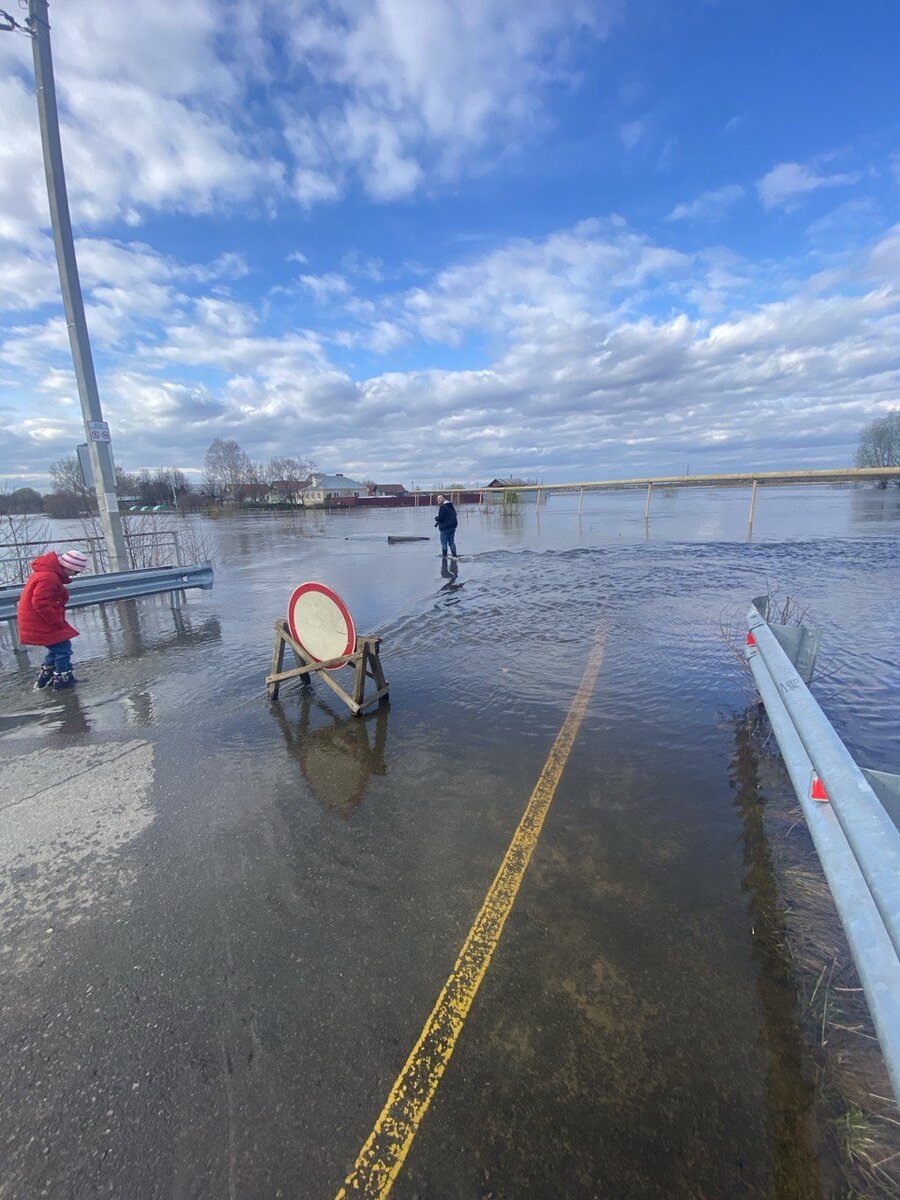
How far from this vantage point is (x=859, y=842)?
1.62 meters

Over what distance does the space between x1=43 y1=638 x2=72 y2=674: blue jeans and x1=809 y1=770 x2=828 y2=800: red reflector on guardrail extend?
752 cm

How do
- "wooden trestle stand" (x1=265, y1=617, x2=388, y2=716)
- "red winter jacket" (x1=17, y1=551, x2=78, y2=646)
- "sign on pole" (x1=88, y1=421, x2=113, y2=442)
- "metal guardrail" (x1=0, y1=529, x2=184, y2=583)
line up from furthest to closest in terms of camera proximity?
"metal guardrail" (x1=0, y1=529, x2=184, y2=583), "sign on pole" (x1=88, y1=421, x2=113, y2=442), "red winter jacket" (x1=17, y1=551, x2=78, y2=646), "wooden trestle stand" (x1=265, y1=617, x2=388, y2=716)

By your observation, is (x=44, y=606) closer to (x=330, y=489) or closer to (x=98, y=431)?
(x=98, y=431)

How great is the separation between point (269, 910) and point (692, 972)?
2.12 meters

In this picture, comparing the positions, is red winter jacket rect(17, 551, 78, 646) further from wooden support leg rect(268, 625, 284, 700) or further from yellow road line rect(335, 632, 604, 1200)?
yellow road line rect(335, 632, 604, 1200)

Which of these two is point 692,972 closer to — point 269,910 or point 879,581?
point 269,910

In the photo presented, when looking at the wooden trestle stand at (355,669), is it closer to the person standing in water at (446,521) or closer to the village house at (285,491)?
the person standing in water at (446,521)

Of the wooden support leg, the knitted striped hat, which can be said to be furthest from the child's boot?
the wooden support leg

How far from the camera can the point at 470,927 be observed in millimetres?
2598

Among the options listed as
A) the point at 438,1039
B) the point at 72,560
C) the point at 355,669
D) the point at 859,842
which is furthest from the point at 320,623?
the point at 859,842

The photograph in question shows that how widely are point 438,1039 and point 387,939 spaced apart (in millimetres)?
539

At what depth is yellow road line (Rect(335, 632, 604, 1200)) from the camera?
5.52 feet

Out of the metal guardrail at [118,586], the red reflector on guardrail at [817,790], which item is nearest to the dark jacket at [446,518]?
the metal guardrail at [118,586]

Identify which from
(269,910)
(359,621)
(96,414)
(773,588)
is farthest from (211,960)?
(773,588)
